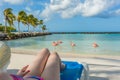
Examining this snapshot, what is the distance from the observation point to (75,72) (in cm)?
322

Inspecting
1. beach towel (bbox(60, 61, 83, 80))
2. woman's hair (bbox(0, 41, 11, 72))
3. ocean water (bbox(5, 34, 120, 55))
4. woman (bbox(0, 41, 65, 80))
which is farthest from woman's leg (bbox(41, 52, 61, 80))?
ocean water (bbox(5, 34, 120, 55))

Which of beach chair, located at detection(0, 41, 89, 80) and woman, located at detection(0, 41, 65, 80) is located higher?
woman, located at detection(0, 41, 65, 80)

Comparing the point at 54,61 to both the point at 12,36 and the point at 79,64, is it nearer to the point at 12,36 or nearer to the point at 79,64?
the point at 79,64

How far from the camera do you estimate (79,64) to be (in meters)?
3.65

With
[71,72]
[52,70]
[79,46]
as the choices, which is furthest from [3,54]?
[79,46]

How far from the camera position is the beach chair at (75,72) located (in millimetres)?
3076

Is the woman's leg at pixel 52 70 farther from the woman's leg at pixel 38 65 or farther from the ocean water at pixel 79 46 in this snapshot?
the ocean water at pixel 79 46

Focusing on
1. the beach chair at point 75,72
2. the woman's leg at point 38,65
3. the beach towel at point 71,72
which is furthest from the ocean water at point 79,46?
the woman's leg at point 38,65

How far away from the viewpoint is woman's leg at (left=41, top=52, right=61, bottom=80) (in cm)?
242

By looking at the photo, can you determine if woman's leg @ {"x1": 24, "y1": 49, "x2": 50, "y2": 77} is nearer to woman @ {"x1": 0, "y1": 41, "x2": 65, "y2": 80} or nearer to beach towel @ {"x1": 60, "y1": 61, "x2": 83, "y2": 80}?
woman @ {"x1": 0, "y1": 41, "x2": 65, "y2": 80}

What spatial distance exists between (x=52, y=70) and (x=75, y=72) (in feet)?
2.61

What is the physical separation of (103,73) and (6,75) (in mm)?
3286

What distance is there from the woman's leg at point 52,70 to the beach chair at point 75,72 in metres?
0.46

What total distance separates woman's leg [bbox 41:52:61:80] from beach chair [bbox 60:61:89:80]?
458 mm
